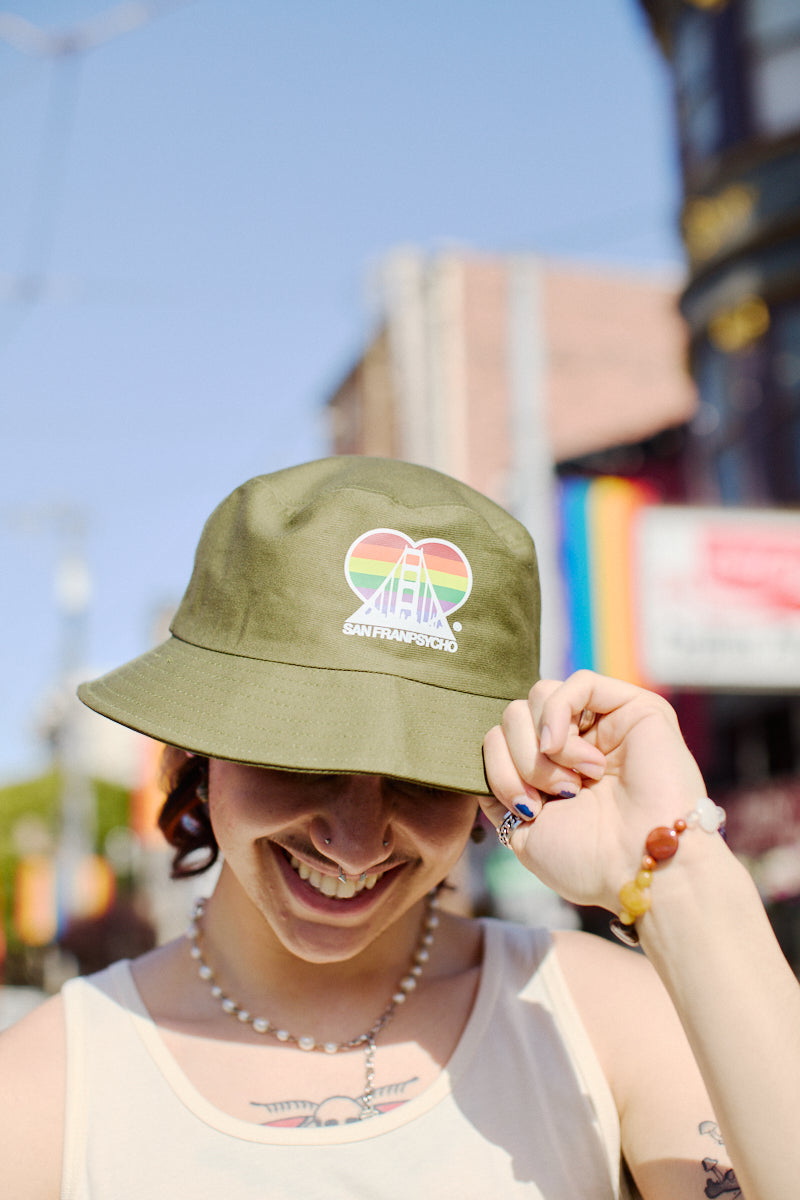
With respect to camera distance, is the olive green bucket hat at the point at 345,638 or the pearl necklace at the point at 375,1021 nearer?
the olive green bucket hat at the point at 345,638

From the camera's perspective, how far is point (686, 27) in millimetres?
10945

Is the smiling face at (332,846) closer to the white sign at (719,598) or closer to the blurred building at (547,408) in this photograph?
the blurred building at (547,408)

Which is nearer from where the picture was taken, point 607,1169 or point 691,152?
point 607,1169

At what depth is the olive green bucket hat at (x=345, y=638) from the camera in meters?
1.37

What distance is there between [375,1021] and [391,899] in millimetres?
253

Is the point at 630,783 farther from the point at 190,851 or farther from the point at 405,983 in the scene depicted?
the point at 190,851

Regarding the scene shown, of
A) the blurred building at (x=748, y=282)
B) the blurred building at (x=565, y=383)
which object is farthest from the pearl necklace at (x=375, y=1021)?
the blurred building at (x=565, y=383)

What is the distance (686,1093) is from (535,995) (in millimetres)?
259

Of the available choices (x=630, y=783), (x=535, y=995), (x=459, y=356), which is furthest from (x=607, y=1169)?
(x=459, y=356)

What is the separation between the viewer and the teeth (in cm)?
147

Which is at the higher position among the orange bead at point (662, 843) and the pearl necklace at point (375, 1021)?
the orange bead at point (662, 843)

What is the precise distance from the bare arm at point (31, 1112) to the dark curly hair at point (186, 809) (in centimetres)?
47

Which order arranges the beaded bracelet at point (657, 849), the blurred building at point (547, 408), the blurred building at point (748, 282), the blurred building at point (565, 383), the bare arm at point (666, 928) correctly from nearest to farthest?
the bare arm at point (666, 928), the beaded bracelet at point (657, 849), the blurred building at point (547, 408), the blurred building at point (748, 282), the blurred building at point (565, 383)

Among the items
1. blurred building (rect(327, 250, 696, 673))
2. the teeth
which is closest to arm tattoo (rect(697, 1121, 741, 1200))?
the teeth
